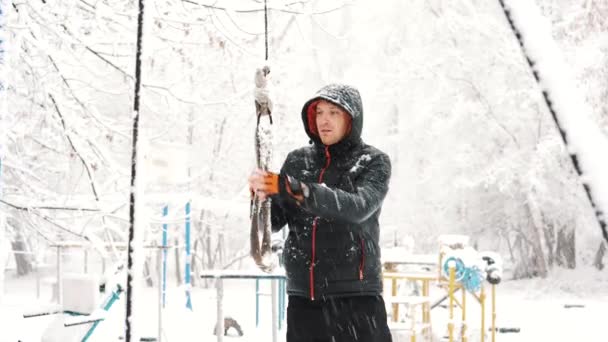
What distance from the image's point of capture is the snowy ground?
762 centimetres

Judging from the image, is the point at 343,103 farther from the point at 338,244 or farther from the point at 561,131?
the point at 561,131

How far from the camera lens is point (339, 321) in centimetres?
225

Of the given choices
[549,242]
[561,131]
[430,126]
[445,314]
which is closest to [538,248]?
[549,242]

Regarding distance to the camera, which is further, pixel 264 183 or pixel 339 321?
pixel 339 321

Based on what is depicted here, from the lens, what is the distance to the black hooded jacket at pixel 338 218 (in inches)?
87.3

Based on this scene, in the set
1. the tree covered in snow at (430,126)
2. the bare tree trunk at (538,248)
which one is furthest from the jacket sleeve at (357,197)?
the bare tree trunk at (538,248)

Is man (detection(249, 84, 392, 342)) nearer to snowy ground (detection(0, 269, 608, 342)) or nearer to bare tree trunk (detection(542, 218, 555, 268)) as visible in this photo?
snowy ground (detection(0, 269, 608, 342))

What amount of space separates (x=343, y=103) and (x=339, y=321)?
2.22 ft

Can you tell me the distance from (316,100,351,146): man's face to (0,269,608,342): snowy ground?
3.09m

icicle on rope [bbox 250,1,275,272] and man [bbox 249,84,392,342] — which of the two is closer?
icicle on rope [bbox 250,1,275,272]

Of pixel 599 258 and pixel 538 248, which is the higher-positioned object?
pixel 538 248

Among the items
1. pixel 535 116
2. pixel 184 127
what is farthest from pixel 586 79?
pixel 184 127

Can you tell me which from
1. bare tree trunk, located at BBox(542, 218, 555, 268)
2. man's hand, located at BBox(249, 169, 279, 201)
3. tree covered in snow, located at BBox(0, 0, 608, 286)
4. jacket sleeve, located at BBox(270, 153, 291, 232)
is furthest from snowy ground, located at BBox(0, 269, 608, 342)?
man's hand, located at BBox(249, 169, 279, 201)

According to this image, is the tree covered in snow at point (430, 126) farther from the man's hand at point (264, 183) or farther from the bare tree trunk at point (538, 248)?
the man's hand at point (264, 183)
